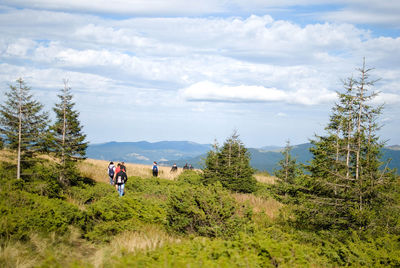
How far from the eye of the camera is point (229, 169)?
63.9 feet

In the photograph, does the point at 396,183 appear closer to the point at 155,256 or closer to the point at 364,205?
the point at 364,205

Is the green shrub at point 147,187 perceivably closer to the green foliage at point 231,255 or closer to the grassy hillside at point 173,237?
the grassy hillside at point 173,237

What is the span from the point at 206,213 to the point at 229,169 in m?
11.7

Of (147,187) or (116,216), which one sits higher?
(116,216)

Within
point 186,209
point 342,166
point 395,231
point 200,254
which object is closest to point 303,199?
point 342,166

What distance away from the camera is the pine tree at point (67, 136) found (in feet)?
53.7

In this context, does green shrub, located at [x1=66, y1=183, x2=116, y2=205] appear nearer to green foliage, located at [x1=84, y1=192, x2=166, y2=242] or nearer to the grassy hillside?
the grassy hillside

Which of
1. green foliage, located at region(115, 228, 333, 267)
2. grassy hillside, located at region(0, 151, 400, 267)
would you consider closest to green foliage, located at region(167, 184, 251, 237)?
grassy hillside, located at region(0, 151, 400, 267)

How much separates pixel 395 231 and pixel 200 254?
5.48 meters

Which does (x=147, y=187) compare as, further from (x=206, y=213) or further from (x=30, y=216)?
(x=30, y=216)

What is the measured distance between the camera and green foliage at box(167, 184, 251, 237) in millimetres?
7484

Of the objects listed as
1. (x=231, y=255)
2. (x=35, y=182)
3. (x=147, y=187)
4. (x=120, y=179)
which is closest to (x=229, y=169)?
(x=147, y=187)

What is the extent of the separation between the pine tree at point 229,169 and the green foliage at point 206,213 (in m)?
11.1

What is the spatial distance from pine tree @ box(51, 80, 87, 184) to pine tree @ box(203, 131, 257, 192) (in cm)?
754
